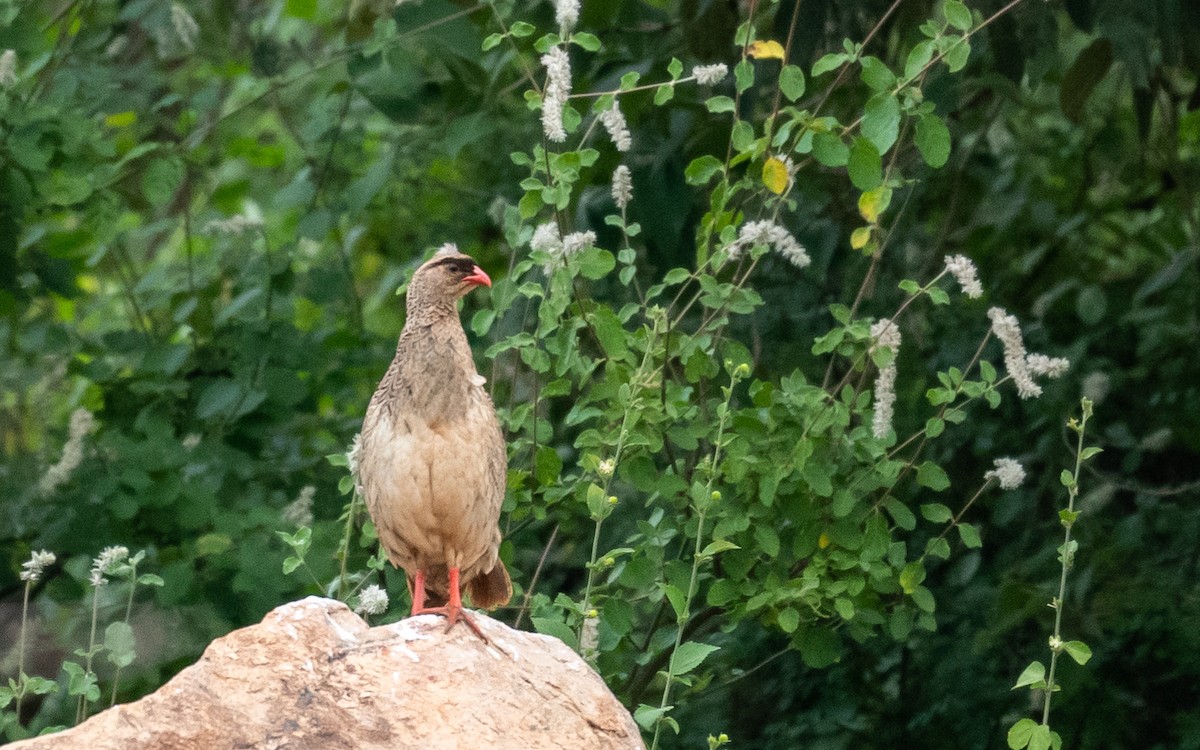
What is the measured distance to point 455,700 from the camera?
10.2ft

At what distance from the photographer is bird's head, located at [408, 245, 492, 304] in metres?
3.93

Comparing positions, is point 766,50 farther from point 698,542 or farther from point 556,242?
point 698,542

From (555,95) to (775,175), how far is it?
0.60m

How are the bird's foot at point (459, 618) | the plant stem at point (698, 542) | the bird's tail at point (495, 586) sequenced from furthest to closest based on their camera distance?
the bird's tail at point (495, 586), the plant stem at point (698, 542), the bird's foot at point (459, 618)

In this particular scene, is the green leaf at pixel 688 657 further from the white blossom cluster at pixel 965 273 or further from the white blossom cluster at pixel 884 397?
the white blossom cluster at pixel 965 273

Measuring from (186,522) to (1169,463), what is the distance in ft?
13.2

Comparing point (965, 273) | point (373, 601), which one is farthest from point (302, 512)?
point (965, 273)

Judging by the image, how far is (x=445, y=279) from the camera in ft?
12.9

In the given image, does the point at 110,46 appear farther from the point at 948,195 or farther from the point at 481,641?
the point at 481,641

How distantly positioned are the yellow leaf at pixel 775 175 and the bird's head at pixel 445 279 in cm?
75

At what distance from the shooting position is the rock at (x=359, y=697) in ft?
9.42

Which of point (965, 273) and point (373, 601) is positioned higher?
point (965, 273)

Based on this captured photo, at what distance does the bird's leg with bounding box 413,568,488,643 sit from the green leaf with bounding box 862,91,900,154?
1.43 m

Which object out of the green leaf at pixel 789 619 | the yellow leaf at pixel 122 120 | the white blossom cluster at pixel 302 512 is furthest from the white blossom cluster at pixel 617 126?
the yellow leaf at pixel 122 120
